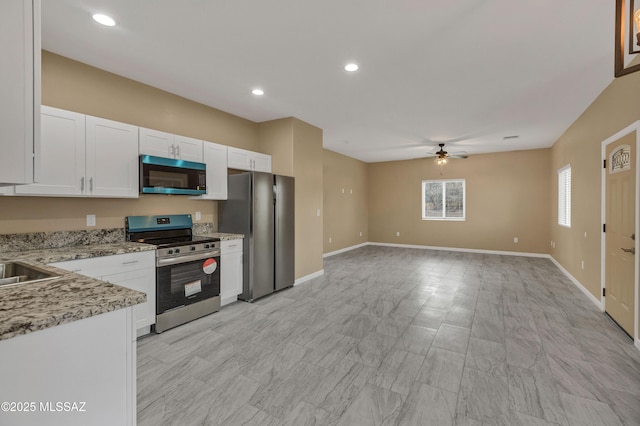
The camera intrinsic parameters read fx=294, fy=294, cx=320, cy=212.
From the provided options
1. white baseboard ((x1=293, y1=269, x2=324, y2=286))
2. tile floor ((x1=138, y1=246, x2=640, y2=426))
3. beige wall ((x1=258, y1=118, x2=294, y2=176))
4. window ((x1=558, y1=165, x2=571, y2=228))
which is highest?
beige wall ((x1=258, y1=118, x2=294, y2=176))

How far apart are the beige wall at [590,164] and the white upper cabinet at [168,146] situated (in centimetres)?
471

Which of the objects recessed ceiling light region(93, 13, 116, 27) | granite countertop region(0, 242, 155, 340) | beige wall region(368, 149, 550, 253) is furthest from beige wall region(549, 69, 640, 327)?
recessed ceiling light region(93, 13, 116, 27)

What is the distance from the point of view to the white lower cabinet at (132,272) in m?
2.54

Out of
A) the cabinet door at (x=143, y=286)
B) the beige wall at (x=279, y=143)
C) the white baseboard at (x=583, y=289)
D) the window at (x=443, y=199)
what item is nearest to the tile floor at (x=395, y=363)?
the white baseboard at (x=583, y=289)

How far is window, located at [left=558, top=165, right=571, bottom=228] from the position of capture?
5.57 metres

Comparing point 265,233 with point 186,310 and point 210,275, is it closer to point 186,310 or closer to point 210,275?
point 210,275

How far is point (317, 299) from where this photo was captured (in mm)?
4199

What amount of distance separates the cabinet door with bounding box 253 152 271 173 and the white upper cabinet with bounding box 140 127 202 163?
97 centimetres

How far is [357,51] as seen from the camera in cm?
279

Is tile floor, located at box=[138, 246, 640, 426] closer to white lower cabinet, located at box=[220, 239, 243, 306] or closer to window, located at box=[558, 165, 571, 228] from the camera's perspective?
white lower cabinet, located at box=[220, 239, 243, 306]

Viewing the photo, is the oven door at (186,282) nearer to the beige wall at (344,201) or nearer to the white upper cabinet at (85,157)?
the white upper cabinet at (85,157)

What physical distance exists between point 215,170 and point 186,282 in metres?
1.52

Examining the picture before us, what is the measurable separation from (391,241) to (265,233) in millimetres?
5997

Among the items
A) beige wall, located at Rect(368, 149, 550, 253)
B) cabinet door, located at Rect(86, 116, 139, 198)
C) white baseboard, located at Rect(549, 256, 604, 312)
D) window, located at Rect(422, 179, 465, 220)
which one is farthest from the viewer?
window, located at Rect(422, 179, 465, 220)
